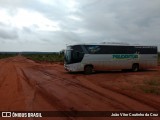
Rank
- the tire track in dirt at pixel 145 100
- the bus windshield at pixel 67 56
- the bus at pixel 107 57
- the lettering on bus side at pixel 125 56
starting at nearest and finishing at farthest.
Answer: the tire track in dirt at pixel 145 100 → the bus at pixel 107 57 → the bus windshield at pixel 67 56 → the lettering on bus side at pixel 125 56

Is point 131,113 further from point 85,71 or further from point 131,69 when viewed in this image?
point 131,69

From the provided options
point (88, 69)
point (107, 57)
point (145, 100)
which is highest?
point (107, 57)

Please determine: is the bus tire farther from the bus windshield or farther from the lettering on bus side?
the bus windshield

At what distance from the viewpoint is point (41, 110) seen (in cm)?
1216

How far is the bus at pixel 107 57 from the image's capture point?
98.0ft

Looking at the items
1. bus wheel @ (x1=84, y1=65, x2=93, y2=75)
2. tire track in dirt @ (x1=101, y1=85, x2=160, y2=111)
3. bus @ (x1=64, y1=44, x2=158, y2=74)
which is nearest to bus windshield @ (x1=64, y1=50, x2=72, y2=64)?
bus @ (x1=64, y1=44, x2=158, y2=74)

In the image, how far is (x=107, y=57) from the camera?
30812 mm

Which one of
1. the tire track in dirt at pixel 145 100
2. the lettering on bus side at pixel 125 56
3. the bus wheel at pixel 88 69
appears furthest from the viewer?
the lettering on bus side at pixel 125 56

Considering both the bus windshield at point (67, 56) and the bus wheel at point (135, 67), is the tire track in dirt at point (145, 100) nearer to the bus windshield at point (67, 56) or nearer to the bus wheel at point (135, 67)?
the bus windshield at point (67, 56)

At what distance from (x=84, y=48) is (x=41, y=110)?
704 inches

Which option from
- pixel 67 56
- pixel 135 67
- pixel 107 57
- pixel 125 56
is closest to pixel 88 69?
pixel 107 57

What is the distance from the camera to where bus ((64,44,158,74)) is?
98.0 feet

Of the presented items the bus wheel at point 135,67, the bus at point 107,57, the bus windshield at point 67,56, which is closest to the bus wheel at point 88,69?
the bus at point 107,57

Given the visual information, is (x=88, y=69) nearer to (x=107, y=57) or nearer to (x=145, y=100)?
(x=107, y=57)
